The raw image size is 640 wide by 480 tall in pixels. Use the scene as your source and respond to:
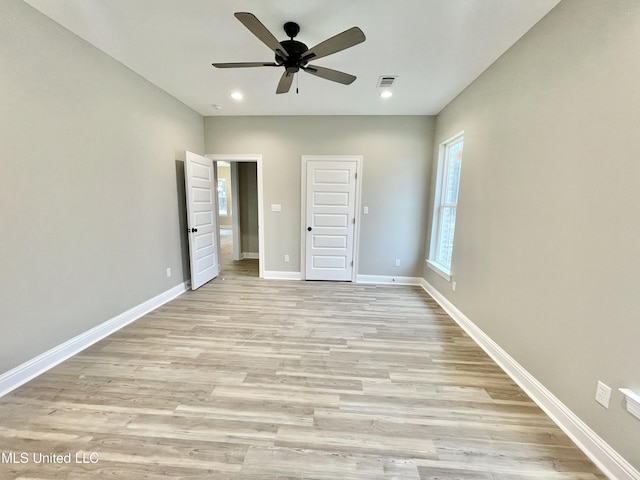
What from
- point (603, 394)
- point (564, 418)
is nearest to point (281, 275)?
point (564, 418)

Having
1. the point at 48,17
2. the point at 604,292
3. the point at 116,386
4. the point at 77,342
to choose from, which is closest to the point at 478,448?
the point at 604,292

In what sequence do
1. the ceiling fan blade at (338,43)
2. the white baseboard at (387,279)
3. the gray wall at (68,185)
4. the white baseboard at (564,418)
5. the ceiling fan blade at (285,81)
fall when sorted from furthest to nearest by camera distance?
the white baseboard at (387,279) < the ceiling fan blade at (285,81) < the gray wall at (68,185) < the ceiling fan blade at (338,43) < the white baseboard at (564,418)

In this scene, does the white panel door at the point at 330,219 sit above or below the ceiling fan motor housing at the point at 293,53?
below

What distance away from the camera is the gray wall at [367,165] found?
160 inches

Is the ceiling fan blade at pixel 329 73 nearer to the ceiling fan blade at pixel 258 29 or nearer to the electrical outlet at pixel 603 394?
the ceiling fan blade at pixel 258 29

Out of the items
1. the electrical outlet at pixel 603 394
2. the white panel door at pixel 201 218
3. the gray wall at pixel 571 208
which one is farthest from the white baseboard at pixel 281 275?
the electrical outlet at pixel 603 394

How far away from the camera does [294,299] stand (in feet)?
11.8

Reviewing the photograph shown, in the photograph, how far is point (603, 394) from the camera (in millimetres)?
1362

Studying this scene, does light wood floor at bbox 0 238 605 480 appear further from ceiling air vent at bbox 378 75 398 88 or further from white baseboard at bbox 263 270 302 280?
ceiling air vent at bbox 378 75 398 88

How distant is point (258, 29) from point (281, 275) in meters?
3.50

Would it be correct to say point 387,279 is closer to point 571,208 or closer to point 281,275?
point 281,275

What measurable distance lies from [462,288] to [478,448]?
180 centimetres

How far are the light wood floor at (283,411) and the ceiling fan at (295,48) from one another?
241cm

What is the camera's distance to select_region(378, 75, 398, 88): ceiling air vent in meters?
2.78
